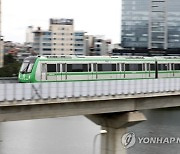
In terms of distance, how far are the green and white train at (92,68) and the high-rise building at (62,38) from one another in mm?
75486

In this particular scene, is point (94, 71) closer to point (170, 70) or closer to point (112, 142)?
point (112, 142)

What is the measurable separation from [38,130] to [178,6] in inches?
3728

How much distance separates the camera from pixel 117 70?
2583 cm

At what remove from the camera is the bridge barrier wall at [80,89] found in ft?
50.9

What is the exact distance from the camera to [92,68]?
24.5 metres

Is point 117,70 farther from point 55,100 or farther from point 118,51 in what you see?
point 118,51

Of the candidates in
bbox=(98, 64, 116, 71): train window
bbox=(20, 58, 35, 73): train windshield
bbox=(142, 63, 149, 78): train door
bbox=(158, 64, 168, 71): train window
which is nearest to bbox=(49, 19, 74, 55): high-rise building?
bbox=(158, 64, 168, 71): train window

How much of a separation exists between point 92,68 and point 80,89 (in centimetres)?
667

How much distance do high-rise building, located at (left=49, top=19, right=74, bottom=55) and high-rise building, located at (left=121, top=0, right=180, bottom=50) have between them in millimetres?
21684

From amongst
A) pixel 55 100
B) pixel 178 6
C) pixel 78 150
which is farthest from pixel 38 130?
pixel 178 6

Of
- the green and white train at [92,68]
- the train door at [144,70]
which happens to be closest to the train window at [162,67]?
the green and white train at [92,68]

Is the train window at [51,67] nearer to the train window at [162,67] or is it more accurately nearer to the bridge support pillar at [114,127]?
the bridge support pillar at [114,127]

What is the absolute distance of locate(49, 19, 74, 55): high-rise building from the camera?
104 m

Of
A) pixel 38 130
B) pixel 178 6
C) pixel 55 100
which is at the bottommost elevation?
pixel 38 130
